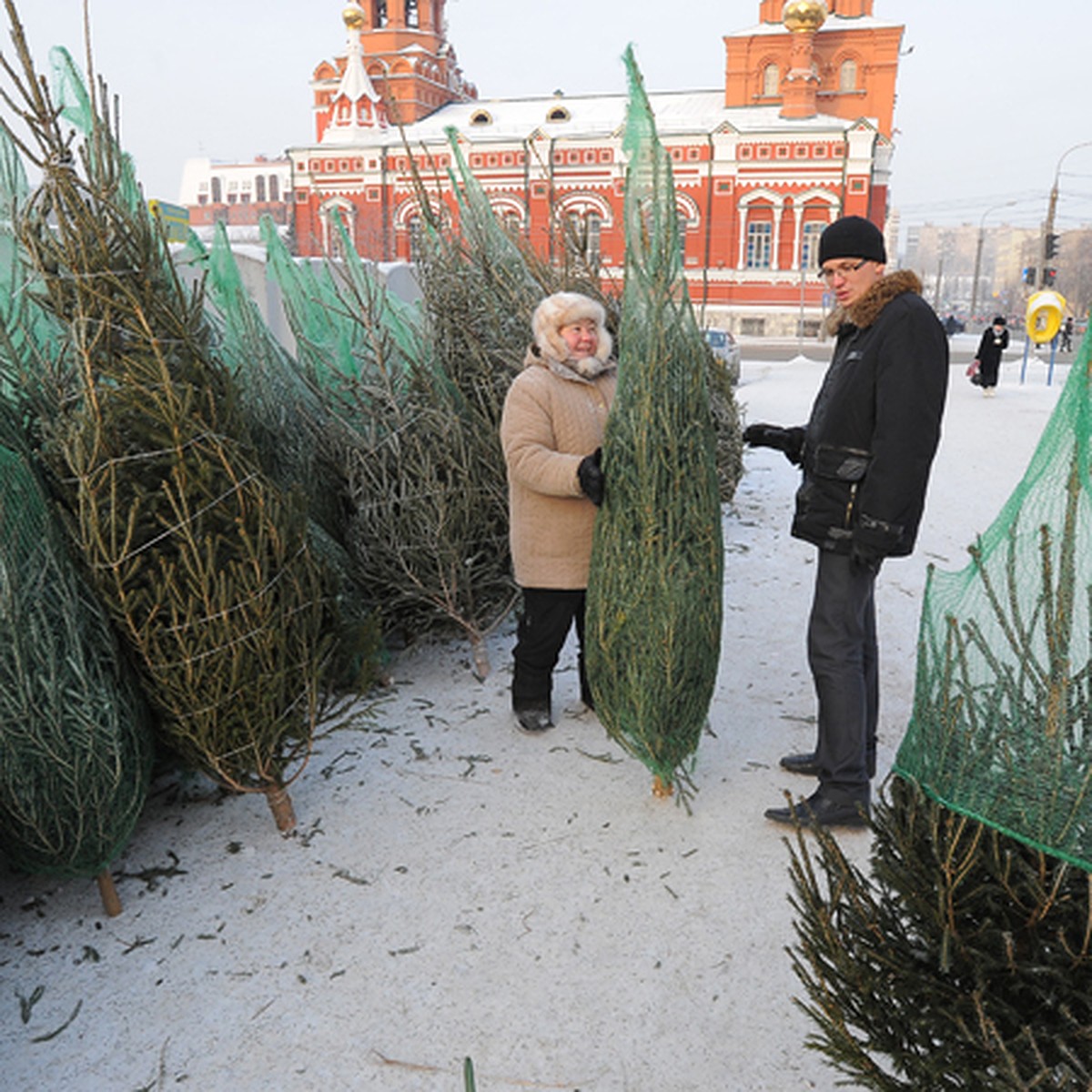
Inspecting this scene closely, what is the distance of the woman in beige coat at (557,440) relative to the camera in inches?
118

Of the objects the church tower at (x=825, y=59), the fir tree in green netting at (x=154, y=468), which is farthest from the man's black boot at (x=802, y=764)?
the church tower at (x=825, y=59)

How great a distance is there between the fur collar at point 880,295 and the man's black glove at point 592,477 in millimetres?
876

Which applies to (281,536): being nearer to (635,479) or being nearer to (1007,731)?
(635,479)

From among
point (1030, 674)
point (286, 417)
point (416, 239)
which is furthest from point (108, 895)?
point (416, 239)

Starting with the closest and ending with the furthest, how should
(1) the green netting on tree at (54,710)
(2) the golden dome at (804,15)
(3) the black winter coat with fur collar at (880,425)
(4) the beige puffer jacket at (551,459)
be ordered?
(1) the green netting on tree at (54,710), (3) the black winter coat with fur collar at (880,425), (4) the beige puffer jacket at (551,459), (2) the golden dome at (804,15)

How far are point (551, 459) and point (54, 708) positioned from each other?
5.34ft

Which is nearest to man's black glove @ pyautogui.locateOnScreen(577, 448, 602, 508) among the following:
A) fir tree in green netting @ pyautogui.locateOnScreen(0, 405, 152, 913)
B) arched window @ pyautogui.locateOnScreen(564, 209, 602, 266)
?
fir tree in green netting @ pyautogui.locateOnScreen(0, 405, 152, 913)

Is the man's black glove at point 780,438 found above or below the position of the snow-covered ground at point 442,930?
above

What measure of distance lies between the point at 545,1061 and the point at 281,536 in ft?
5.03

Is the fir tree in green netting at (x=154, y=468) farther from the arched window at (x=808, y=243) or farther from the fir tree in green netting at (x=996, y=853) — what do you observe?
the arched window at (x=808, y=243)

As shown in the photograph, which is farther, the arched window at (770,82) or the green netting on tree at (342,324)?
the arched window at (770,82)

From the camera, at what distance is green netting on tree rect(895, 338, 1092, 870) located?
133 centimetres

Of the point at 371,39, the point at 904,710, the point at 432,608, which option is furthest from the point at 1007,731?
the point at 371,39

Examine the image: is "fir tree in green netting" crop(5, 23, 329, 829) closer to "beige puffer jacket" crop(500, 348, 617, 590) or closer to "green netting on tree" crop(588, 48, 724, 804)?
"beige puffer jacket" crop(500, 348, 617, 590)
